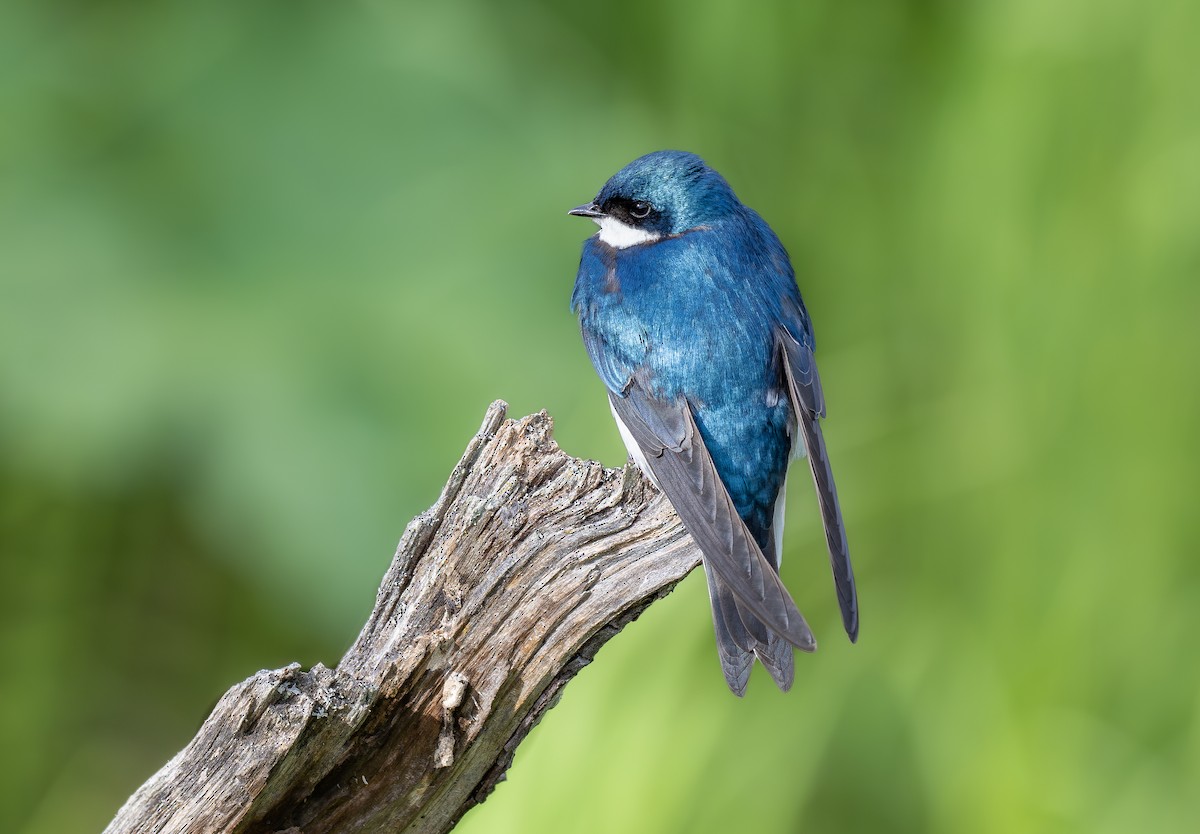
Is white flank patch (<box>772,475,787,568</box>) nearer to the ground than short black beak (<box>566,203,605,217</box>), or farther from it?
nearer to the ground


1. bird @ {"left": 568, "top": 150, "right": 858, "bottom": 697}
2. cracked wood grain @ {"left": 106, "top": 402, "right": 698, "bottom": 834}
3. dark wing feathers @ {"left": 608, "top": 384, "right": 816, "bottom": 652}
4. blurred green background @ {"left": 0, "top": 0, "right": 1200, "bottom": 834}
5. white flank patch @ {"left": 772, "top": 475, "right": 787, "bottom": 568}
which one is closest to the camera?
cracked wood grain @ {"left": 106, "top": 402, "right": 698, "bottom": 834}

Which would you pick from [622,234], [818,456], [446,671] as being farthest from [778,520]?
[446,671]

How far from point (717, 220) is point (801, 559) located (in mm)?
582

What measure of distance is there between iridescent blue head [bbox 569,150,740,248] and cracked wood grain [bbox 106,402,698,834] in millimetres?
400

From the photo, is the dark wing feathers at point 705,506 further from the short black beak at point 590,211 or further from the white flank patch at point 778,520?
the short black beak at point 590,211

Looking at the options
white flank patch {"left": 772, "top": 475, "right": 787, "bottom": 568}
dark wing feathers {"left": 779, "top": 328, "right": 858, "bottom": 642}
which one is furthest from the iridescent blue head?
white flank patch {"left": 772, "top": 475, "right": 787, "bottom": 568}

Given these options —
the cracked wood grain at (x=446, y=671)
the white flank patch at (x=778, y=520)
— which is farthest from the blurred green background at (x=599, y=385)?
the cracked wood grain at (x=446, y=671)

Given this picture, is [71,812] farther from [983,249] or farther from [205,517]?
[983,249]

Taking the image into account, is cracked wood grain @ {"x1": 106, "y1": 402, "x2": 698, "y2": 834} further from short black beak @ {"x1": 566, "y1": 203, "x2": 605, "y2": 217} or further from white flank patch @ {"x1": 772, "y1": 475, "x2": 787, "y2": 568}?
short black beak @ {"x1": 566, "y1": 203, "x2": 605, "y2": 217}

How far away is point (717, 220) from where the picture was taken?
143 centimetres

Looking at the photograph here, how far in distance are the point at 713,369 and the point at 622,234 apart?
0.23 meters

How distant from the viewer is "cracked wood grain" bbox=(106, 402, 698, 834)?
0.90 m

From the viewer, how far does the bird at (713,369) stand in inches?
48.8

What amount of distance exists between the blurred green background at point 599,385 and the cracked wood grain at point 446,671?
0.66 m
